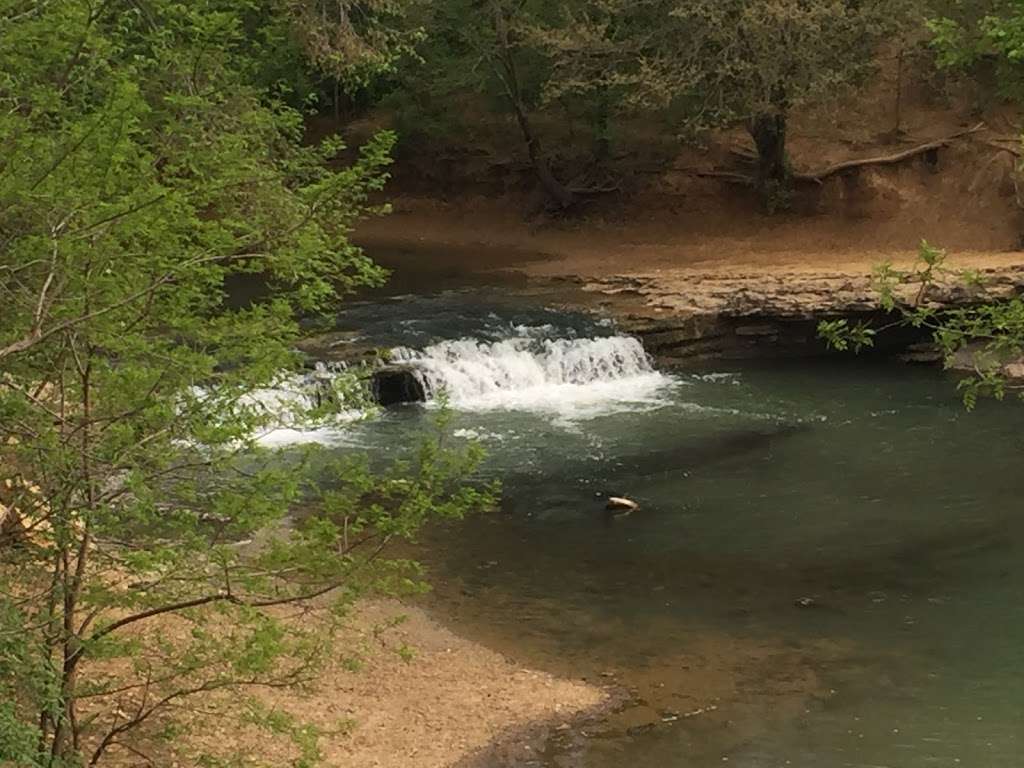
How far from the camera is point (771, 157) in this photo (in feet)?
93.4

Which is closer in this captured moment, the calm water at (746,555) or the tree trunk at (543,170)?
the calm water at (746,555)

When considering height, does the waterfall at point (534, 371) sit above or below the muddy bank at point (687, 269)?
below

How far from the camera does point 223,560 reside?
18.8 feet

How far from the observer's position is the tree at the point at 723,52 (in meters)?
24.2

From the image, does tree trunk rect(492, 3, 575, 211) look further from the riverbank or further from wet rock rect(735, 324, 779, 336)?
the riverbank

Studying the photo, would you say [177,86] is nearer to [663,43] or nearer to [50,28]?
[50,28]

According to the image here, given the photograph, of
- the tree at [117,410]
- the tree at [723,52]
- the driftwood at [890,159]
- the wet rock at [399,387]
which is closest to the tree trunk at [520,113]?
the tree at [723,52]

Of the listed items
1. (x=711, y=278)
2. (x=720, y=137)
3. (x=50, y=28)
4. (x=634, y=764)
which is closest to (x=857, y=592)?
(x=634, y=764)

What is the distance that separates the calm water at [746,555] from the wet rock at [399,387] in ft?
2.05

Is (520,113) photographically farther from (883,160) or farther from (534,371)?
(534,371)

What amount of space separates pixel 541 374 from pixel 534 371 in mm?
119

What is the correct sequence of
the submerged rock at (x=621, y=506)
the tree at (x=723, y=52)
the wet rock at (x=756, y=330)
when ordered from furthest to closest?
the tree at (x=723, y=52)
the wet rock at (x=756, y=330)
the submerged rock at (x=621, y=506)

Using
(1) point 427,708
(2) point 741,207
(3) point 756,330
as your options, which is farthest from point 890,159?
(1) point 427,708

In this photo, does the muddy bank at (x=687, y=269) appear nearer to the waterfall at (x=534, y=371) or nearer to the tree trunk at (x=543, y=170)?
the tree trunk at (x=543, y=170)
